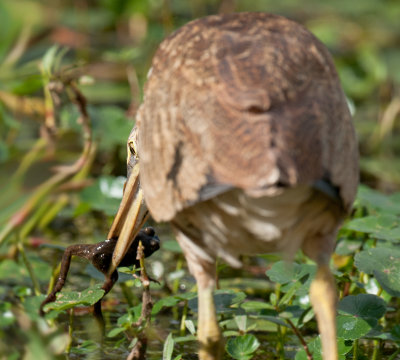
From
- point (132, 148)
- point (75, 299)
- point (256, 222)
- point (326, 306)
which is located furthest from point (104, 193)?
point (256, 222)

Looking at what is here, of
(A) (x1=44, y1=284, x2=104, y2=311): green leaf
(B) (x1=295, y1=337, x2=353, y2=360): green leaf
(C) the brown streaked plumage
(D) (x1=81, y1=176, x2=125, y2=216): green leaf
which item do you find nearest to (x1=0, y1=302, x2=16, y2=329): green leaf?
(A) (x1=44, y1=284, x2=104, y2=311): green leaf

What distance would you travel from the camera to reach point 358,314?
8.86 feet

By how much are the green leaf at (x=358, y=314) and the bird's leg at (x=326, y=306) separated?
247mm

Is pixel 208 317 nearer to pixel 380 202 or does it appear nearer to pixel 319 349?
pixel 319 349

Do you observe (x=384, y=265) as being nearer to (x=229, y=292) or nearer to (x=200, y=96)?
(x=229, y=292)

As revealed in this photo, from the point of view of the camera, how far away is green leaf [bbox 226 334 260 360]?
8.79ft

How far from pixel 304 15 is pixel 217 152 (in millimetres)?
7144

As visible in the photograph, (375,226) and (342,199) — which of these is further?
(375,226)

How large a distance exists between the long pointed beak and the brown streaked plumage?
0.34 m

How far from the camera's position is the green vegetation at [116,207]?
2.77 meters

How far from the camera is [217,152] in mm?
2029

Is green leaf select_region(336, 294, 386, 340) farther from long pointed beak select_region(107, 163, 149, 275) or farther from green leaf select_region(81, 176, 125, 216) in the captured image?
green leaf select_region(81, 176, 125, 216)

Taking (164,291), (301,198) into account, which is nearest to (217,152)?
(301,198)

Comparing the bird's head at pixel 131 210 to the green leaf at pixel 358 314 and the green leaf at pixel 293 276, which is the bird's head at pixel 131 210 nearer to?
the green leaf at pixel 293 276
